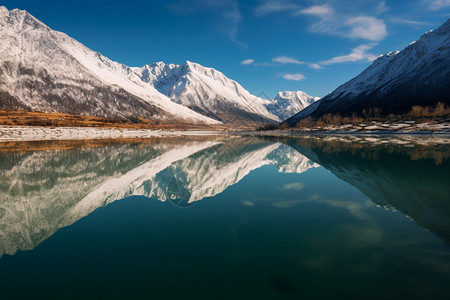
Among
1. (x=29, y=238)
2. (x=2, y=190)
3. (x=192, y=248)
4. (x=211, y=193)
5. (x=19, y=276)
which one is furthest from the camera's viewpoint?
(x=2, y=190)

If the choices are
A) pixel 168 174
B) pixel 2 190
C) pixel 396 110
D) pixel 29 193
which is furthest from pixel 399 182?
pixel 396 110

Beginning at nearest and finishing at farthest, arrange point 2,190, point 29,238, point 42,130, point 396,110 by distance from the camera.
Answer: point 29,238
point 2,190
point 42,130
point 396,110

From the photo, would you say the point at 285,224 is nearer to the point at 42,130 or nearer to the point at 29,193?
the point at 29,193

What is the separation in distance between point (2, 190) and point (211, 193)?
45.7 ft

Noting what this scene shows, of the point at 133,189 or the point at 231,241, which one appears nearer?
the point at 231,241

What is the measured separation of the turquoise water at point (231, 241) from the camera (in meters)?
6.67

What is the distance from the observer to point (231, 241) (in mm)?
9461

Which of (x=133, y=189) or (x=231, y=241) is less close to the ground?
(x=231, y=241)

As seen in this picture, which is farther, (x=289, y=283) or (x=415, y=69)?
(x=415, y=69)

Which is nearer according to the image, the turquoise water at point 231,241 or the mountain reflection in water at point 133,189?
the turquoise water at point 231,241

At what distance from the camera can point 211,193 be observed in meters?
17.4

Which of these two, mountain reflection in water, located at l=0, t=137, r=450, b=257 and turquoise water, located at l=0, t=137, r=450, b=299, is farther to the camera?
mountain reflection in water, located at l=0, t=137, r=450, b=257

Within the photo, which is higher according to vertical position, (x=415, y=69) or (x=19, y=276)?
(x=415, y=69)

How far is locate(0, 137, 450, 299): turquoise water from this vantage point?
6672 millimetres
